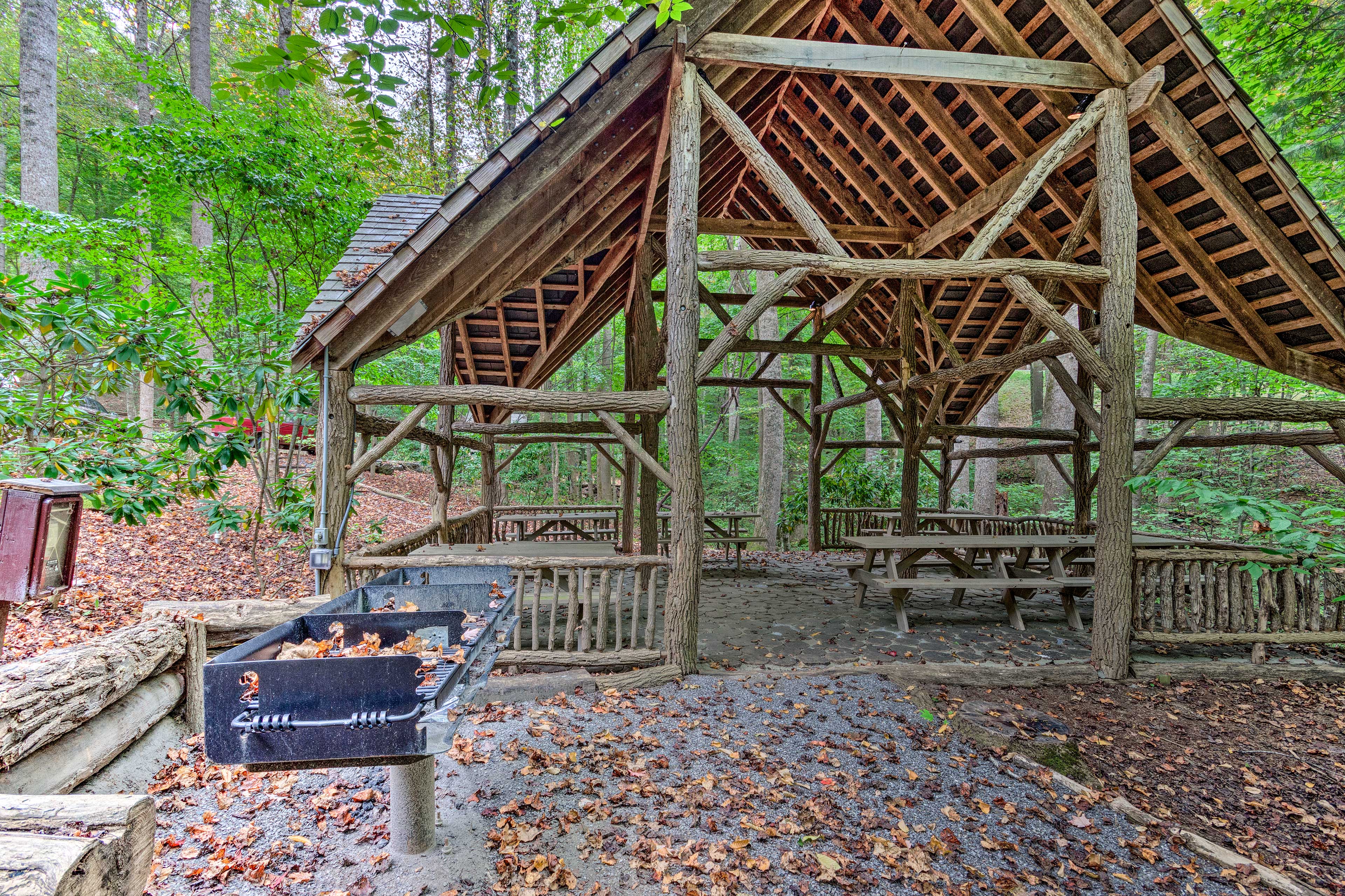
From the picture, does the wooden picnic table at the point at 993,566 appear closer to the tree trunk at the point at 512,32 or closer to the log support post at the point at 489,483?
the log support post at the point at 489,483

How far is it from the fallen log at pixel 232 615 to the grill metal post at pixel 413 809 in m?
2.07

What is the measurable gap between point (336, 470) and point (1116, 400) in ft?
24.2

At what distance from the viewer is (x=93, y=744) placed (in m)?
3.47

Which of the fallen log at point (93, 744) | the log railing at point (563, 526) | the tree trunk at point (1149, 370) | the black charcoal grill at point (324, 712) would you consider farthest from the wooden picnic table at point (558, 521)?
the tree trunk at point (1149, 370)

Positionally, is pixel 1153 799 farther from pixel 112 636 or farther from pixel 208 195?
pixel 208 195

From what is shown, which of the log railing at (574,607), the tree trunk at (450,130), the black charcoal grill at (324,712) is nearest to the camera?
the black charcoal grill at (324,712)

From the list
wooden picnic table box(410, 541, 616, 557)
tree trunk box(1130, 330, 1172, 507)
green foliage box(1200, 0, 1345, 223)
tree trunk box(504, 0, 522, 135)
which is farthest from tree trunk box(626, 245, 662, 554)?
tree trunk box(1130, 330, 1172, 507)

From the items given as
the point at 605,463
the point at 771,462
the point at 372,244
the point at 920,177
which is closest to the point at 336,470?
the point at 372,244

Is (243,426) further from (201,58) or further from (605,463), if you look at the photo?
(605,463)

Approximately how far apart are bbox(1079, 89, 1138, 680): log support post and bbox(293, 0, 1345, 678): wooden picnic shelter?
23 millimetres

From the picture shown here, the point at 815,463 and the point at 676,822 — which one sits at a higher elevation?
the point at 815,463

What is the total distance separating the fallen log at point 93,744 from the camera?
3.05 meters

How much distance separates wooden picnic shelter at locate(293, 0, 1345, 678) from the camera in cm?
520

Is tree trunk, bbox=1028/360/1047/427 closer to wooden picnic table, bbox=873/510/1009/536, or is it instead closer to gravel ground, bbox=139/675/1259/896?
wooden picnic table, bbox=873/510/1009/536
